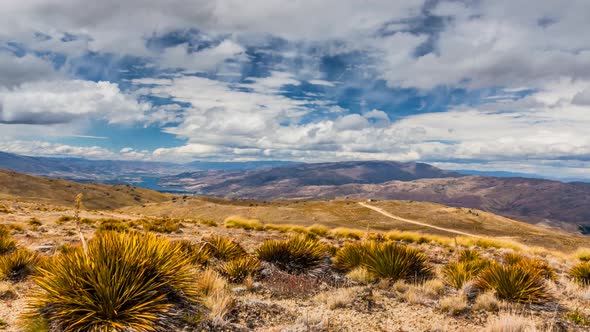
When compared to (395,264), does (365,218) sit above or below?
below

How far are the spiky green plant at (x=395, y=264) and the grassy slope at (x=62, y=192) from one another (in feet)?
400

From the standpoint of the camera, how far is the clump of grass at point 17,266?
8695 millimetres

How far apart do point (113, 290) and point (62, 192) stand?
156 m

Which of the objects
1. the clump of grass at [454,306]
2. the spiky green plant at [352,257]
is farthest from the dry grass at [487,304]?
the spiky green plant at [352,257]

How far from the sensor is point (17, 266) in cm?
902

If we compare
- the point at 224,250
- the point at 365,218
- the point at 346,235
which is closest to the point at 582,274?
the point at 346,235

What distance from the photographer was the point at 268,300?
734cm

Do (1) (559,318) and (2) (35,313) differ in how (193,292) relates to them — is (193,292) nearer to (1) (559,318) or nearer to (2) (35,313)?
(2) (35,313)

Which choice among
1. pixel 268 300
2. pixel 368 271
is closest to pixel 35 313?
pixel 268 300

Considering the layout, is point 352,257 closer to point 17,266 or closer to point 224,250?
point 224,250

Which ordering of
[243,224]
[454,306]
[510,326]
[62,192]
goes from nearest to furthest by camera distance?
1. [510,326]
2. [454,306]
3. [243,224]
4. [62,192]

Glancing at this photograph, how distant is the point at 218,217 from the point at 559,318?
5566 cm

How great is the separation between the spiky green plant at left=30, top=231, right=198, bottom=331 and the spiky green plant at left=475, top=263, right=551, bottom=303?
766 cm

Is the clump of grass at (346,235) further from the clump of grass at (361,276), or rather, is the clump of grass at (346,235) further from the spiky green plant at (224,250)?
the clump of grass at (361,276)
